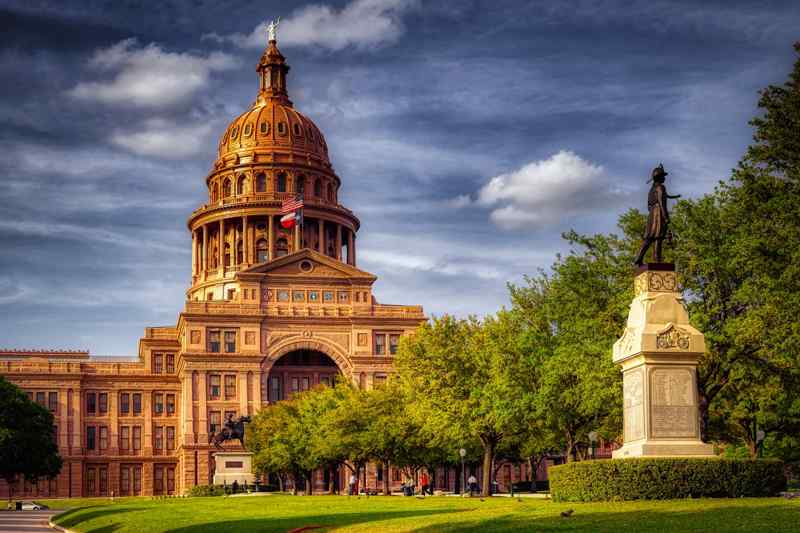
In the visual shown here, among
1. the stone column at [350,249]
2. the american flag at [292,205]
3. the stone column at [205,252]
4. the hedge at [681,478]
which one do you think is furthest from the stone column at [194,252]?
the hedge at [681,478]

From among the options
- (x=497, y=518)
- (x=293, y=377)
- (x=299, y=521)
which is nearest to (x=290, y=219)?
(x=293, y=377)

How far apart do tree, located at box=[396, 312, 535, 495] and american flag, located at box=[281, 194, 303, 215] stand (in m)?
74.2

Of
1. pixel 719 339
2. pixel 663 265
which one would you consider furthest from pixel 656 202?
pixel 719 339

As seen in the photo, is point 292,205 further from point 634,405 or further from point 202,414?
point 634,405

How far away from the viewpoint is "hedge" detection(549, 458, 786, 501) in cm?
3362

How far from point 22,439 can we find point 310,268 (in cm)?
4916

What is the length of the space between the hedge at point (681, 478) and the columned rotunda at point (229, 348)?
9715 centimetres

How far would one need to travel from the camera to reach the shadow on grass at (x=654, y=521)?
27.2 meters

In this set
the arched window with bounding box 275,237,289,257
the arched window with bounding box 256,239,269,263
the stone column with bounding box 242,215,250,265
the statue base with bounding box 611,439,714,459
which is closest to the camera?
the statue base with bounding box 611,439,714,459

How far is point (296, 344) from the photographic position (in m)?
139

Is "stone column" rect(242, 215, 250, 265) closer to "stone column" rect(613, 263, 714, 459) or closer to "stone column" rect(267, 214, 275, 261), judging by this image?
"stone column" rect(267, 214, 275, 261)

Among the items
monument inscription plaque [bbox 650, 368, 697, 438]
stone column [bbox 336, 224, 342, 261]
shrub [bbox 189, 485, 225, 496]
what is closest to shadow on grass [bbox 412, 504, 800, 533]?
monument inscription plaque [bbox 650, 368, 697, 438]

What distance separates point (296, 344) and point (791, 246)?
97.7 metres

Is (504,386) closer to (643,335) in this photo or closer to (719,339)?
(719,339)
